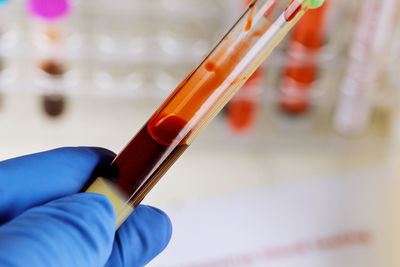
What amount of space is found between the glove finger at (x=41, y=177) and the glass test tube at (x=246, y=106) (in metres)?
0.26

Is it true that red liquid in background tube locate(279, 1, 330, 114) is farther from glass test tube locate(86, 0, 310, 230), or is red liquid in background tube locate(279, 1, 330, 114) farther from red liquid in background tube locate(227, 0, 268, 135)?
glass test tube locate(86, 0, 310, 230)

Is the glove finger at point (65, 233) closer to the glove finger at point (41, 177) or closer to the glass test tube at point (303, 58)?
the glove finger at point (41, 177)

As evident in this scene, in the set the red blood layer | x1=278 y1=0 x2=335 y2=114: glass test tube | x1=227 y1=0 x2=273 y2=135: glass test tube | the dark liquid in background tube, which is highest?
x1=278 y1=0 x2=335 y2=114: glass test tube

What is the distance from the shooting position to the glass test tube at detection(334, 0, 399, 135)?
1.85ft

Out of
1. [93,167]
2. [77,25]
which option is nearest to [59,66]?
[77,25]

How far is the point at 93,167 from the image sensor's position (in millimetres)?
385

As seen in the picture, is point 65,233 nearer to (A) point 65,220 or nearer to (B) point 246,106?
(A) point 65,220

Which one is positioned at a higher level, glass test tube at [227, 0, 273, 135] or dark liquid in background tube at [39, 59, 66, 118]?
glass test tube at [227, 0, 273, 135]

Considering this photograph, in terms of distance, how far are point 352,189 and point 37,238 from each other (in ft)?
1.39

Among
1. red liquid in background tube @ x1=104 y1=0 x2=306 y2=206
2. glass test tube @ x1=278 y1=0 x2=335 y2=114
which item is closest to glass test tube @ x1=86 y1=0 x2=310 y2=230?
red liquid in background tube @ x1=104 y1=0 x2=306 y2=206

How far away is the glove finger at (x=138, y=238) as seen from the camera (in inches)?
15.2

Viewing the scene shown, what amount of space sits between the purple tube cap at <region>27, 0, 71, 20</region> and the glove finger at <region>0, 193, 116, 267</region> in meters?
0.25

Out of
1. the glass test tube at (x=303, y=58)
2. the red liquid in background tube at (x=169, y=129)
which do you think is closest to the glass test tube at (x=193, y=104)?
the red liquid in background tube at (x=169, y=129)

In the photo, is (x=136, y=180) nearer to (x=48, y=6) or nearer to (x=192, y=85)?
(x=192, y=85)
